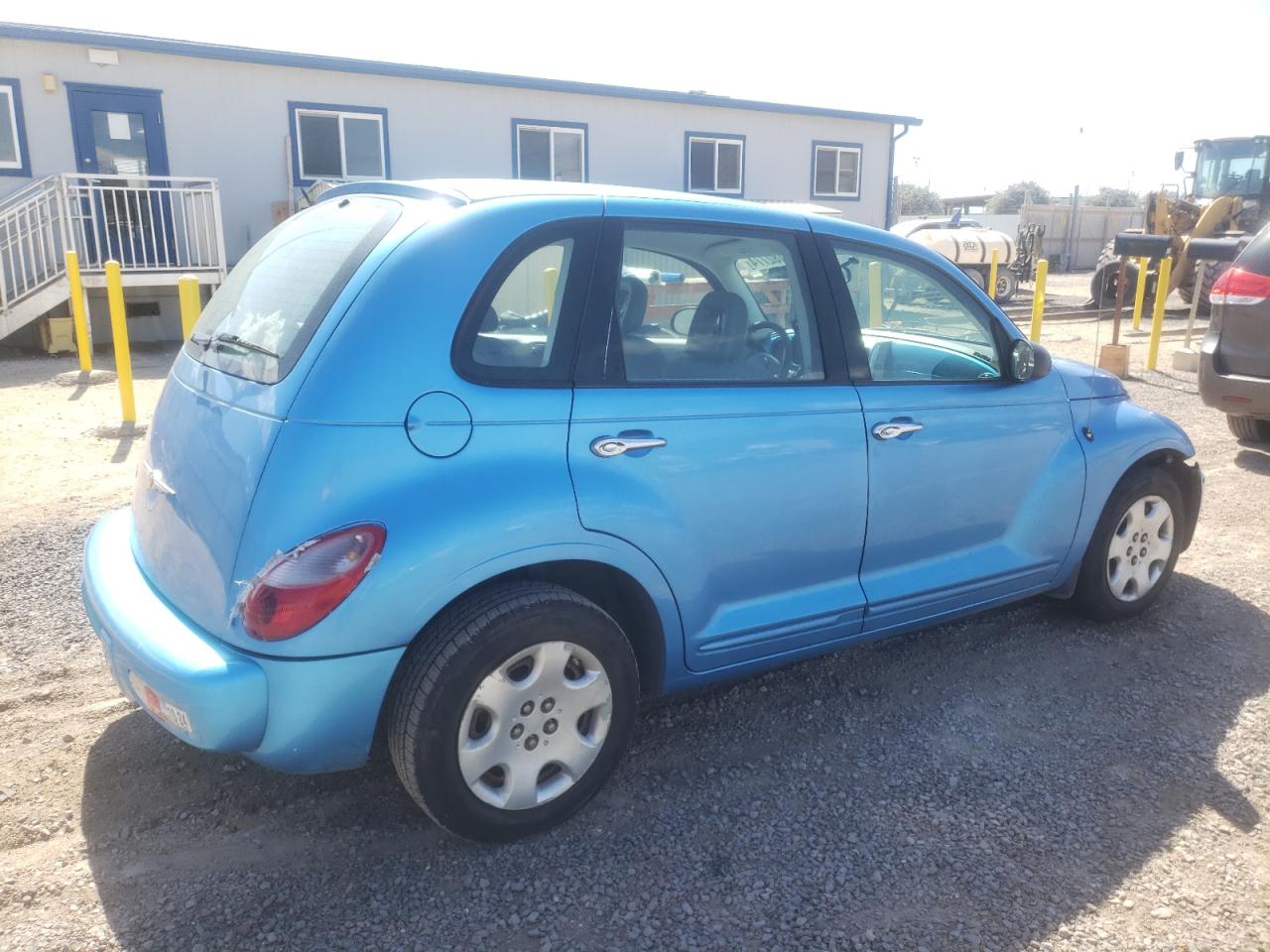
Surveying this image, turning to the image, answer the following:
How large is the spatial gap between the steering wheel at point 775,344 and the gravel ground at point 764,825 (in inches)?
48.9

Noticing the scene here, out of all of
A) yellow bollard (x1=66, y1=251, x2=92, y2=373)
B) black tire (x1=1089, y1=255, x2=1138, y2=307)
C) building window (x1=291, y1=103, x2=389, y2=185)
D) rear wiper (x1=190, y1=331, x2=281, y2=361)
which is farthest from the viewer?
black tire (x1=1089, y1=255, x2=1138, y2=307)

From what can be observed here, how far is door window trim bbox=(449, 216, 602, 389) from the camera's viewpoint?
260 centimetres

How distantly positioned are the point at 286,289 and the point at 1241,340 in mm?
6318

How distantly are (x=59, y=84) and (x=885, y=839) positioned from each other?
14318 mm

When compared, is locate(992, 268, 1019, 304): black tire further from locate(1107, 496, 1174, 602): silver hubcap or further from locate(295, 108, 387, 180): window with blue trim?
locate(1107, 496, 1174, 602): silver hubcap

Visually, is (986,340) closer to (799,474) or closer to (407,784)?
(799,474)

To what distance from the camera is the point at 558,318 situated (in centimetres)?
282

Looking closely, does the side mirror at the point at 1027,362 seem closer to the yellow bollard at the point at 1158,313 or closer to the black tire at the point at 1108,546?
the black tire at the point at 1108,546

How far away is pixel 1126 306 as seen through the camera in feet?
67.5

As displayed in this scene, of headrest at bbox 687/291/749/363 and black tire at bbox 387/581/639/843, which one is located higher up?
headrest at bbox 687/291/749/363

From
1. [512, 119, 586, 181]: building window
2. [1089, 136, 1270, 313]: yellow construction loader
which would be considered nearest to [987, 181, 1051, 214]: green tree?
[1089, 136, 1270, 313]: yellow construction loader

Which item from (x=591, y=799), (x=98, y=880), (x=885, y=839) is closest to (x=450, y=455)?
(x=591, y=799)

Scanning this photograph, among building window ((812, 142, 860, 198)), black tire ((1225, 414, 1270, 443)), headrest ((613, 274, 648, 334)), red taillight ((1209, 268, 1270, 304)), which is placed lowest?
black tire ((1225, 414, 1270, 443))

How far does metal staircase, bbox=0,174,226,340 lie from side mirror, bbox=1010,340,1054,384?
10626mm
